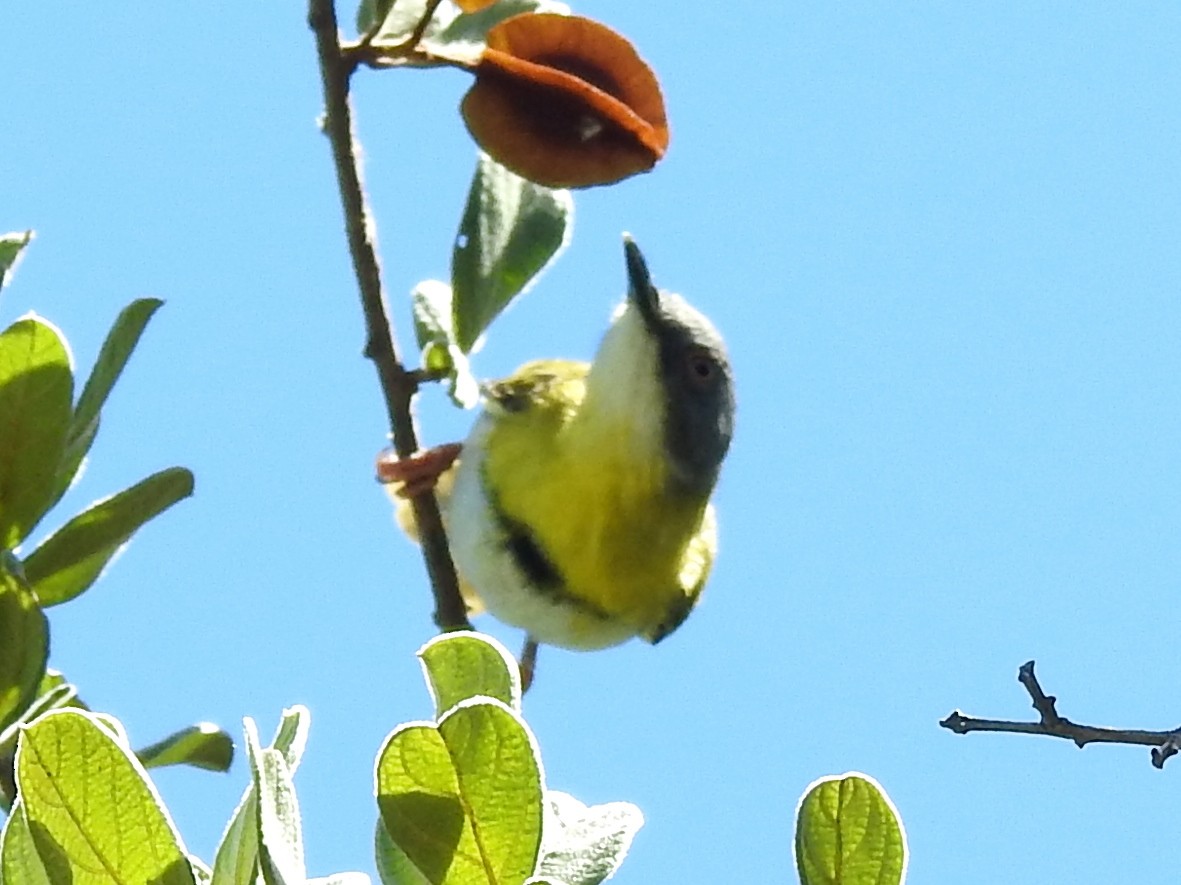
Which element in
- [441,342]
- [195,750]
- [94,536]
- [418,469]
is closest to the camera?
[94,536]

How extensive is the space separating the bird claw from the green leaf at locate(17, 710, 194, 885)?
198cm

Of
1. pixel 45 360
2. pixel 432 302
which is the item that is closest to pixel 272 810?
pixel 45 360

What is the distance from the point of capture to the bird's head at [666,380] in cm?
410

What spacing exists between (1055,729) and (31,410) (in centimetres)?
113

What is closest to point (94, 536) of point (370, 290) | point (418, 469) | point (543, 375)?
point (370, 290)

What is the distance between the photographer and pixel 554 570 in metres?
3.78

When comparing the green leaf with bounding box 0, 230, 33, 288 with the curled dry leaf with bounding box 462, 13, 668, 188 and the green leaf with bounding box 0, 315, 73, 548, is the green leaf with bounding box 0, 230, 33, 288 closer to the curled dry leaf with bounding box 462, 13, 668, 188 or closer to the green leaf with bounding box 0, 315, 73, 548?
the green leaf with bounding box 0, 315, 73, 548

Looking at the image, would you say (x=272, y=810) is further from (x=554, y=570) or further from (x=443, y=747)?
(x=554, y=570)

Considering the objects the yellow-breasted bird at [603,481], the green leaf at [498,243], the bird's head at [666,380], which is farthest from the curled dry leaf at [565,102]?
the bird's head at [666,380]

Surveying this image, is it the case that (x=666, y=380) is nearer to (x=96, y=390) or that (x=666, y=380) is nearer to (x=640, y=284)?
(x=640, y=284)

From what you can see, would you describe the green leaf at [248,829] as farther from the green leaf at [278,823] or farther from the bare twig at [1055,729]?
the bare twig at [1055,729]

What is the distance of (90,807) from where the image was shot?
106cm

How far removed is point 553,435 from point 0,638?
2.42 m

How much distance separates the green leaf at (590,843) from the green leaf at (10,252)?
32.6 inches
